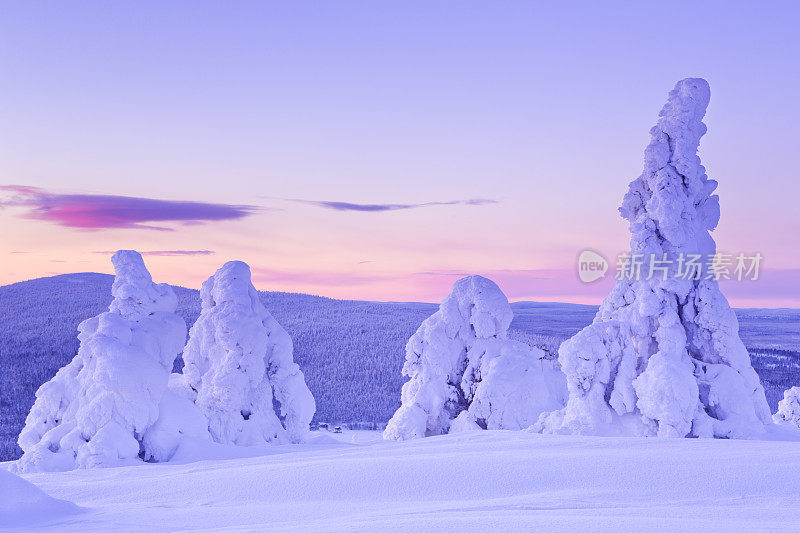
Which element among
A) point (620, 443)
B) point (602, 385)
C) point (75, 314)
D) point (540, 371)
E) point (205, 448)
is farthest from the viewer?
point (75, 314)

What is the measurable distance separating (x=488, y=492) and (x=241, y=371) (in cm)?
1552

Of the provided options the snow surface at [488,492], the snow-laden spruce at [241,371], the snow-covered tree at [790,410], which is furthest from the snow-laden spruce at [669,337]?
the snow-covered tree at [790,410]

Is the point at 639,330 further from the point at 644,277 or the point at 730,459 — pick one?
the point at 730,459

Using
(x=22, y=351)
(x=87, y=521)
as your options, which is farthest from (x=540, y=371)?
(x=22, y=351)

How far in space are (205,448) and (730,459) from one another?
1372 cm

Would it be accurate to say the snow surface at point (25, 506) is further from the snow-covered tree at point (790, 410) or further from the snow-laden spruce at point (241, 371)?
the snow-covered tree at point (790, 410)

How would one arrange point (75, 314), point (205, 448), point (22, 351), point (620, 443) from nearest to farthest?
point (620, 443) < point (205, 448) < point (22, 351) < point (75, 314)

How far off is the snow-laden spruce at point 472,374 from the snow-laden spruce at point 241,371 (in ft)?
13.5

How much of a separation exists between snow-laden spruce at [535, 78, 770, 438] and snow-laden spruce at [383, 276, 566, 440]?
5128 millimetres

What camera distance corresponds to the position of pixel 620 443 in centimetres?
1222

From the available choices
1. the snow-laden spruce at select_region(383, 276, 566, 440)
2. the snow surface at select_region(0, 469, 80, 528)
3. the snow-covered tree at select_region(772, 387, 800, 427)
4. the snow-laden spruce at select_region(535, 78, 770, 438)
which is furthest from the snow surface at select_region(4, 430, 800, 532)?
the snow-covered tree at select_region(772, 387, 800, 427)

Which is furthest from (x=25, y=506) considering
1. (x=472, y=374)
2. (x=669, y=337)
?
(x=472, y=374)

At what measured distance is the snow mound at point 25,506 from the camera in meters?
9.51

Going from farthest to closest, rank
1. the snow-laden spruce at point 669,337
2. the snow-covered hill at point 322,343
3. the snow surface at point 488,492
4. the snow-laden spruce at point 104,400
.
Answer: the snow-covered hill at point 322,343 < the snow-laden spruce at point 104,400 < the snow-laden spruce at point 669,337 < the snow surface at point 488,492
